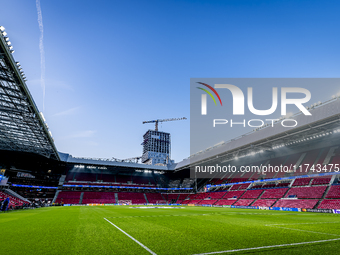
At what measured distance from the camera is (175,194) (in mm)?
74125

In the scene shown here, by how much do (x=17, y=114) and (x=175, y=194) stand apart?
5794 centimetres

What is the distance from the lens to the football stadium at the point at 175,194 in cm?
729

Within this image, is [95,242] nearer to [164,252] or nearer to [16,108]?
[164,252]

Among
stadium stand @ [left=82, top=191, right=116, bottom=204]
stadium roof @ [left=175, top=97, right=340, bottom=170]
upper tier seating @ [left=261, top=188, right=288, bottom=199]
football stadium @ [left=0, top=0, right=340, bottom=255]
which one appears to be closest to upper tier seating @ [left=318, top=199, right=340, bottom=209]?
football stadium @ [left=0, top=0, right=340, bottom=255]

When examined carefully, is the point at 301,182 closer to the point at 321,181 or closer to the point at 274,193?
the point at 321,181

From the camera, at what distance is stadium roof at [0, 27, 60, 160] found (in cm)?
1858

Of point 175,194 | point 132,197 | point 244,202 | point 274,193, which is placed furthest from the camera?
point 175,194

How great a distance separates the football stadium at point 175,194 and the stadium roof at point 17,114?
127 millimetres

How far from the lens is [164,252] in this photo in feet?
18.9

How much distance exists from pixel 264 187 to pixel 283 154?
1079 cm

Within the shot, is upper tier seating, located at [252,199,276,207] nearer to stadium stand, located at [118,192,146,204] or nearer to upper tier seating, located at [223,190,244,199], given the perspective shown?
upper tier seating, located at [223,190,244,199]

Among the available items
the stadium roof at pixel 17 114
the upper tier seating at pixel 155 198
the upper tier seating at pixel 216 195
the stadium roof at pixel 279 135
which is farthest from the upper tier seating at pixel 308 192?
the stadium roof at pixel 17 114

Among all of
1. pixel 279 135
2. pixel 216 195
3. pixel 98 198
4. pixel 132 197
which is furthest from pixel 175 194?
pixel 279 135

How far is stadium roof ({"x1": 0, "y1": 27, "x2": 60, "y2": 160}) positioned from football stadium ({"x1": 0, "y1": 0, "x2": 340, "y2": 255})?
0.42 feet
